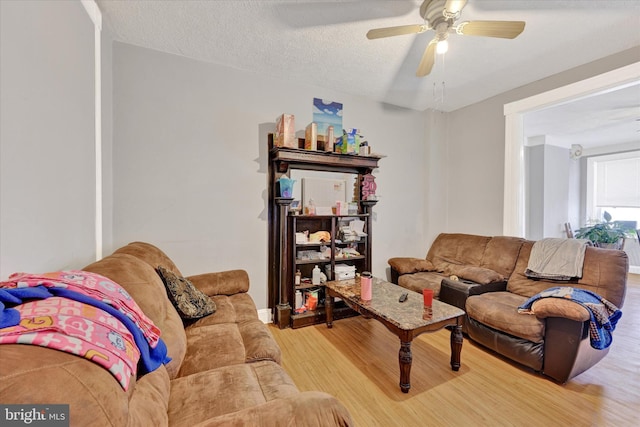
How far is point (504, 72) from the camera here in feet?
9.28

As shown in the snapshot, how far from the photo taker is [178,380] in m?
1.27

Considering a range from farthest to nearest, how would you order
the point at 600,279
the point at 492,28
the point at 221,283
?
the point at 221,283 → the point at 600,279 → the point at 492,28

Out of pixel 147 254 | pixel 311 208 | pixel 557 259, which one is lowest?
pixel 557 259

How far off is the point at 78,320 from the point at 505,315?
106 inches

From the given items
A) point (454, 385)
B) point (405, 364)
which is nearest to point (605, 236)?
point (454, 385)

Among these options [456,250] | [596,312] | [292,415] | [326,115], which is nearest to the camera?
[292,415]

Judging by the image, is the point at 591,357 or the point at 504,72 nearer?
the point at 591,357

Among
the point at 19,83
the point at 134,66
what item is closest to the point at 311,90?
the point at 134,66

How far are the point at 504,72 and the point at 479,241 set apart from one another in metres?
1.96

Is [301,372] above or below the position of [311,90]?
below

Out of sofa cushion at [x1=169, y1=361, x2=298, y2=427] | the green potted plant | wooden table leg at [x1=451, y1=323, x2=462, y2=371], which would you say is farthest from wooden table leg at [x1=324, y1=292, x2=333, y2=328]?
the green potted plant

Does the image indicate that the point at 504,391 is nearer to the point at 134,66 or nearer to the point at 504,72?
the point at 504,72

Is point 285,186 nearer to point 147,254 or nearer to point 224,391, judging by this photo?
point 147,254

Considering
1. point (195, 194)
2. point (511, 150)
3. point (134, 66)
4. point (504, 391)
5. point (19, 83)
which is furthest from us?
point (511, 150)
